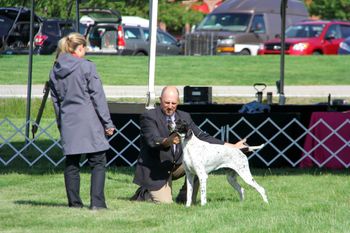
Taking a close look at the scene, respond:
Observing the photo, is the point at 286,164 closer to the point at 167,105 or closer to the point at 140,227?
the point at 167,105

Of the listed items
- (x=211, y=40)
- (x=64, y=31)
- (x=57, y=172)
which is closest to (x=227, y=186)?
(x=57, y=172)

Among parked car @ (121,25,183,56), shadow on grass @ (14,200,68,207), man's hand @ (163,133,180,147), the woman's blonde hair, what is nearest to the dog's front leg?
man's hand @ (163,133,180,147)

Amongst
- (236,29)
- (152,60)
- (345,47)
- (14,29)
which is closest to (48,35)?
(14,29)

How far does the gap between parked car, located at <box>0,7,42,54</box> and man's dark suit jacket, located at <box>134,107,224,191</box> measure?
9726mm

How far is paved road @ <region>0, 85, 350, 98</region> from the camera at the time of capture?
19188mm

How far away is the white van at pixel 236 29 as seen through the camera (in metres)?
28.5

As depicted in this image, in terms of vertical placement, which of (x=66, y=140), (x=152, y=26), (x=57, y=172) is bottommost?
(x=57, y=172)

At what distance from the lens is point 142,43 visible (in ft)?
93.7

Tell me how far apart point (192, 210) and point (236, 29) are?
20.7 metres

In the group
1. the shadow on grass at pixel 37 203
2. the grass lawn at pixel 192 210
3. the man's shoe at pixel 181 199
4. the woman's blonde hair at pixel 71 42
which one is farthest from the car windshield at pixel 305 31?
the woman's blonde hair at pixel 71 42

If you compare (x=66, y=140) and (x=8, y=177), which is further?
(x=8, y=177)

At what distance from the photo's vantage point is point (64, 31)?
22422 millimetres

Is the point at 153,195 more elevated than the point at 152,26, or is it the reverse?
the point at 152,26

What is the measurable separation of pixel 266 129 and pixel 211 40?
1669 centimetres
